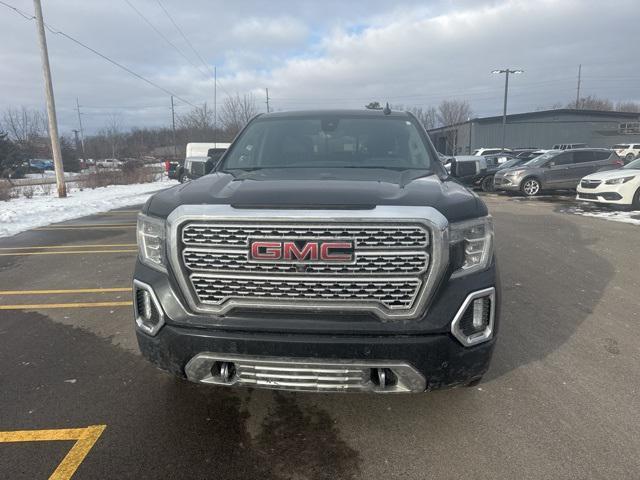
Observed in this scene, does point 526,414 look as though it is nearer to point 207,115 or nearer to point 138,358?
point 138,358

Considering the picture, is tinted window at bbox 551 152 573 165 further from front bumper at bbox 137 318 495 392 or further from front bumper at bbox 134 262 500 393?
front bumper at bbox 137 318 495 392

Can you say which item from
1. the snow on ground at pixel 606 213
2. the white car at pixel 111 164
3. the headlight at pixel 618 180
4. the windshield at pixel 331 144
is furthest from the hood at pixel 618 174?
the white car at pixel 111 164

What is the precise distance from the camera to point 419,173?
Result: 3186 millimetres

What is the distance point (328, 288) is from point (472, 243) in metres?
0.81

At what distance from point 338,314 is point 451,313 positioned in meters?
0.57

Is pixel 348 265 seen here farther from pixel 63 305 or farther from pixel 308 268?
pixel 63 305

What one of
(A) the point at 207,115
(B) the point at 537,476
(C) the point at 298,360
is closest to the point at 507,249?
(B) the point at 537,476

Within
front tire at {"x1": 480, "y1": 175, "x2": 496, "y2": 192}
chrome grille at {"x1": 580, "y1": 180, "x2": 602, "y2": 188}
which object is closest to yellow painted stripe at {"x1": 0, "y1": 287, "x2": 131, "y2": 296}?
chrome grille at {"x1": 580, "y1": 180, "x2": 602, "y2": 188}

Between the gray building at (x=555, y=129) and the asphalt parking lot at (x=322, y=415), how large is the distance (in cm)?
5552

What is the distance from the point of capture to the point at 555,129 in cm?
5553

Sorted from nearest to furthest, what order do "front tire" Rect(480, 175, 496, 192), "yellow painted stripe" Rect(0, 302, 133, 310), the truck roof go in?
the truck roof < "yellow painted stripe" Rect(0, 302, 133, 310) < "front tire" Rect(480, 175, 496, 192)

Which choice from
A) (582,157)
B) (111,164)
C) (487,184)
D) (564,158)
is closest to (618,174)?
(564,158)

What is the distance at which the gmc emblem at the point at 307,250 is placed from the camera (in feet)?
7.35

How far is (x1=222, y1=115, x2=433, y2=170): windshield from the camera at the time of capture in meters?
3.58
